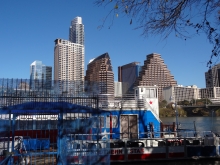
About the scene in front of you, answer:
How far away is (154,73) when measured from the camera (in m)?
146

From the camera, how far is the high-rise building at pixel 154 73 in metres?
143

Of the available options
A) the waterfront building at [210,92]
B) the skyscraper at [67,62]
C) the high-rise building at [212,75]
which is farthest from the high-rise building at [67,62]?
the high-rise building at [212,75]

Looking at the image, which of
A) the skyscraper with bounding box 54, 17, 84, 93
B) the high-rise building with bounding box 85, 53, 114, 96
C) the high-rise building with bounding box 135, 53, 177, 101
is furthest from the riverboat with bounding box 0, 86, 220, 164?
the skyscraper with bounding box 54, 17, 84, 93

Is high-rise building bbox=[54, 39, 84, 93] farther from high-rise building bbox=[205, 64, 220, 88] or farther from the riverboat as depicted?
high-rise building bbox=[205, 64, 220, 88]

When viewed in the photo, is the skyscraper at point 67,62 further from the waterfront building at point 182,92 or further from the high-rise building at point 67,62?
the waterfront building at point 182,92

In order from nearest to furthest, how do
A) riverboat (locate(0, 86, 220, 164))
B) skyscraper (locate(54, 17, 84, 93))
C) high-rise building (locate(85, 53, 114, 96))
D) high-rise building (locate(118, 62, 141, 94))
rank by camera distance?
riverboat (locate(0, 86, 220, 164)) < high-rise building (locate(85, 53, 114, 96)) < high-rise building (locate(118, 62, 141, 94)) < skyscraper (locate(54, 17, 84, 93))

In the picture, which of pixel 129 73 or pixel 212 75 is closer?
pixel 212 75

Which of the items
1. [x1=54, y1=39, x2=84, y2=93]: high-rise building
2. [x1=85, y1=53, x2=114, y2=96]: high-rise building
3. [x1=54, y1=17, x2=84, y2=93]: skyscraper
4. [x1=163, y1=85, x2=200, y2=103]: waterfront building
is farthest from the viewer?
[x1=54, y1=39, x2=84, y2=93]: high-rise building

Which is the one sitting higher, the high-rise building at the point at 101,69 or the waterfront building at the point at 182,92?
the high-rise building at the point at 101,69

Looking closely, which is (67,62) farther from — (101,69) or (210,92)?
(210,92)

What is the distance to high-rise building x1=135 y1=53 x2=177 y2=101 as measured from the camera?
143m

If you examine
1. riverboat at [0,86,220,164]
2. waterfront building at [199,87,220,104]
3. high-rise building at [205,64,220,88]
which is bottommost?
riverboat at [0,86,220,164]

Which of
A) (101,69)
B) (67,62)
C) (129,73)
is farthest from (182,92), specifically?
(67,62)

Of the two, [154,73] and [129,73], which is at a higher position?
[129,73]
